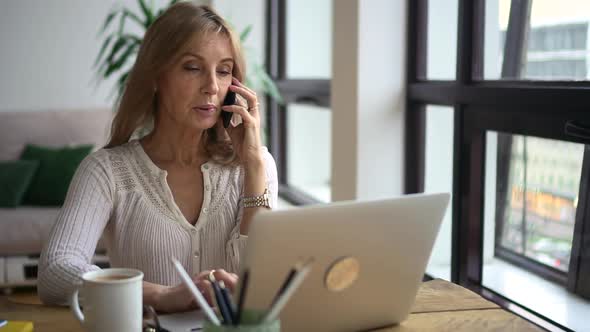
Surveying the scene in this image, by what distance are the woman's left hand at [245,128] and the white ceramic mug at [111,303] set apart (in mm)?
690

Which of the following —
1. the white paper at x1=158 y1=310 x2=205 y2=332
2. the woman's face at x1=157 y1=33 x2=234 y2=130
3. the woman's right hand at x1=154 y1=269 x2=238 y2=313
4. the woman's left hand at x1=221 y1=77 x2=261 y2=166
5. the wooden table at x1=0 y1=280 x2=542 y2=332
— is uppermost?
the woman's face at x1=157 y1=33 x2=234 y2=130

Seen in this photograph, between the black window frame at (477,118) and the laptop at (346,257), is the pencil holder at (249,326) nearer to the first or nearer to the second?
the laptop at (346,257)

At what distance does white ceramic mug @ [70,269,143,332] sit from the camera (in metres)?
1.01

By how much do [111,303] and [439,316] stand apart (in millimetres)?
589

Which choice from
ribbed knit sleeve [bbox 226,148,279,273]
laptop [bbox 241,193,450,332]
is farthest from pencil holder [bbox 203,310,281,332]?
ribbed knit sleeve [bbox 226,148,279,273]

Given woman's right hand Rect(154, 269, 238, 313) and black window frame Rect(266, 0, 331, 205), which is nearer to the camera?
woman's right hand Rect(154, 269, 238, 313)

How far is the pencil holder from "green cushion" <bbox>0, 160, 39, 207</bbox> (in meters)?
3.10

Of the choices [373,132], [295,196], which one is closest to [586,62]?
[373,132]

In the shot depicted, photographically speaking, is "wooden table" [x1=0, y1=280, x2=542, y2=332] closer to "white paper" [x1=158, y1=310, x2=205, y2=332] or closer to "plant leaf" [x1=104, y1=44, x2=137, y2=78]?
"white paper" [x1=158, y1=310, x2=205, y2=332]

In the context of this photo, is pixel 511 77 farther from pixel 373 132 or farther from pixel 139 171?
pixel 139 171

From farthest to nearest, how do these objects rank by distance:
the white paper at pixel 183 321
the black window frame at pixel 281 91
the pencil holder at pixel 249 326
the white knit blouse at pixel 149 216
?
the black window frame at pixel 281 91 → the white knit blouse at pixel 149 216 → the white paper at pixel 183 321 → the pencil holder at pixel 249 326

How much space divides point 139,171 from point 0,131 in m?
2.61

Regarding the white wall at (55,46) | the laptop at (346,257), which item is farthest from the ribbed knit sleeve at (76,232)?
the white wall at (55,46)

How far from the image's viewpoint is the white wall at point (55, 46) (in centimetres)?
452
